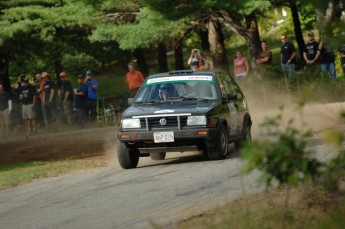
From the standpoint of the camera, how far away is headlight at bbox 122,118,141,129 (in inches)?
576

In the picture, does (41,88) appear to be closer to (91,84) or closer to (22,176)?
(91,84)

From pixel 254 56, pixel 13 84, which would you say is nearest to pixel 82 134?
pixel 254 56

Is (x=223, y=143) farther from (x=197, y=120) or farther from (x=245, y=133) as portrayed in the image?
(x=245, y=133)

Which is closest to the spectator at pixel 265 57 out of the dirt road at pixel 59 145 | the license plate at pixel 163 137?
the dirt road at pixel 59 145

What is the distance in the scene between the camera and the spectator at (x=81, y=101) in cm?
2669

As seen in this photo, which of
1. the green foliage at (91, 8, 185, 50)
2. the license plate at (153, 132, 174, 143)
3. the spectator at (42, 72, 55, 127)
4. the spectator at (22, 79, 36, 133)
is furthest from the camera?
the spectator at (22, 79, 36, 133)

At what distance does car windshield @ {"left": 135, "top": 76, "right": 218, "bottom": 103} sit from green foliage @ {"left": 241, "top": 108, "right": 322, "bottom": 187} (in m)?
9.11

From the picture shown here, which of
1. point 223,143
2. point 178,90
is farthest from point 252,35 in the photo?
point 223,143

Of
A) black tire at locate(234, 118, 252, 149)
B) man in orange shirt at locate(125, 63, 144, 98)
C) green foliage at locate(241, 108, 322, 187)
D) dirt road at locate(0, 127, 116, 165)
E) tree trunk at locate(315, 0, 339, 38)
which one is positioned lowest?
dirt road at locate(0, 127, 116, 165)

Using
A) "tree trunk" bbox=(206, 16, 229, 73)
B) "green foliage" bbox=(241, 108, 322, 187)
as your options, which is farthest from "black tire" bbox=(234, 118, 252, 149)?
"tree trunk" bbox=(206, 16, 229, 73)

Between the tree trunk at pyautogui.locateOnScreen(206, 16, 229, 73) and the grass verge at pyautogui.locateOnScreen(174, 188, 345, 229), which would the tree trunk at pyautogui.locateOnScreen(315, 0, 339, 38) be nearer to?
the grass verge at pyautogui.locateOnScreen(174, 188, 345, 229)

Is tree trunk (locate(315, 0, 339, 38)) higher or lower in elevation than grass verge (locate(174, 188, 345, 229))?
higher

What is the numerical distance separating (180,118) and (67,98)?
1428 centimetres

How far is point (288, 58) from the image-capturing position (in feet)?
84.1
